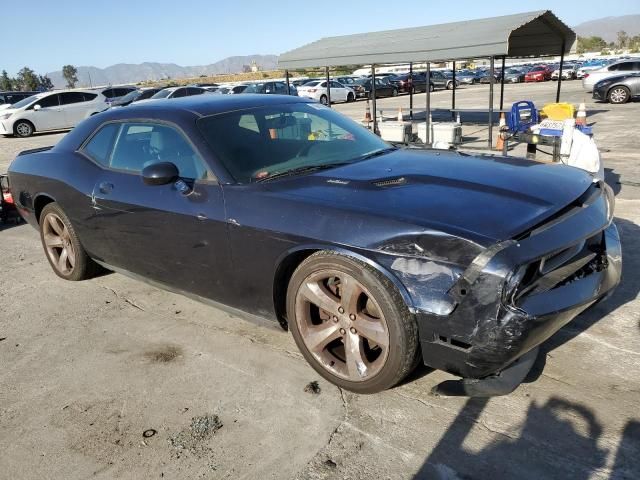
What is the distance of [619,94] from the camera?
64.8ft

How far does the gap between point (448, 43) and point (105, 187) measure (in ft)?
30.8

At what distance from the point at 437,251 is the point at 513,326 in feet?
1.47

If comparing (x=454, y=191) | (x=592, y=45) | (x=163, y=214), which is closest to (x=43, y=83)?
(x=163, y=214)

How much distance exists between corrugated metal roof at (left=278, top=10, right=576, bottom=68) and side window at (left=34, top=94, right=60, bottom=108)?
10.8 meters

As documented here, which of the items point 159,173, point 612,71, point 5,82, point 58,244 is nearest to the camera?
point 159,173

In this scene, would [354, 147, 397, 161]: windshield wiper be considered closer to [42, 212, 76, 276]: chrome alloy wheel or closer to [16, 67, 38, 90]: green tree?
[42, 212, 76, 276]: chrome alloy wheel

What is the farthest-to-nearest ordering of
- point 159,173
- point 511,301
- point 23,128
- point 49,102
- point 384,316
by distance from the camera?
point 49,102 → point 23,128 → point 159,173 → point 384,316 → point 511,301

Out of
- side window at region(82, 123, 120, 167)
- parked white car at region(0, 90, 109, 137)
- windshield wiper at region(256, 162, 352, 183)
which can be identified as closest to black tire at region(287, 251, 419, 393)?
windshield wiper at region(256, 162, 352, 183)

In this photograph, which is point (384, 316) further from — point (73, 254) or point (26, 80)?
point (26, 80)

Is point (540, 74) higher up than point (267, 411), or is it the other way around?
point (267, 411)

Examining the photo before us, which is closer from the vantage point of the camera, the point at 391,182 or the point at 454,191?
the point at 454,191

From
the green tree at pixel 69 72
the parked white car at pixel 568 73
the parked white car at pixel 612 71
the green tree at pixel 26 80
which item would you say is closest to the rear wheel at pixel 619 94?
the parked white car at pixel 612 71

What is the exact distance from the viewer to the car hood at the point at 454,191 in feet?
8.10

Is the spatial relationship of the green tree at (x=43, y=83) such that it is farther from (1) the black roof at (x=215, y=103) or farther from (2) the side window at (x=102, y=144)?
(1) the black roof at (x=215, y=103)
